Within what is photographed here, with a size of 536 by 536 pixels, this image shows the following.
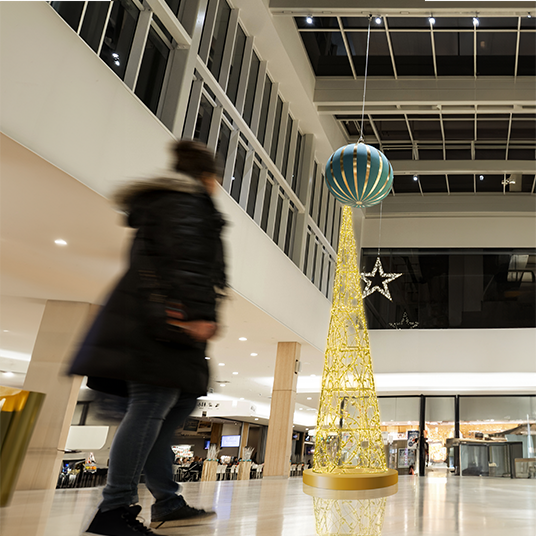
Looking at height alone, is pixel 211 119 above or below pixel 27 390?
above

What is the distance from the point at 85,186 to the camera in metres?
5.39

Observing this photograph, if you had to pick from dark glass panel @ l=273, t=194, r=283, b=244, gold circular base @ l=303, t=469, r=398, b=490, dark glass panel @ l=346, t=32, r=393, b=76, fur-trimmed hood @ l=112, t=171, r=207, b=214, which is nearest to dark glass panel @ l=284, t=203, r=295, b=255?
dark glass panel @ l=273, t=194, r=283, b=244

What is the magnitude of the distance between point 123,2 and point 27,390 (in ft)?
19.3

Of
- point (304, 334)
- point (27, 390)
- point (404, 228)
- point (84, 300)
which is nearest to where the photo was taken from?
point (27, 390)

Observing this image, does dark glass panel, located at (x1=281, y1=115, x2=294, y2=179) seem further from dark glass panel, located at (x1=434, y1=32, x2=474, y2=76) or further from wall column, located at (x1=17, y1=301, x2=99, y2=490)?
wall column, located at (x1=17, y1=301, x2=99, y2=490)

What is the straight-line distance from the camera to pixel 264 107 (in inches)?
432

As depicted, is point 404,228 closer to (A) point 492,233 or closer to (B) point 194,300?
(A) point 492,233

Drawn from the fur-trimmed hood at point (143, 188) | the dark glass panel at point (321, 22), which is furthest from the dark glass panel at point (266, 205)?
the fur-trimmed hood at point (143, 188)

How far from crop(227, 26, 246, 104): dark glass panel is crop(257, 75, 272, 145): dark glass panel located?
3.86 feet

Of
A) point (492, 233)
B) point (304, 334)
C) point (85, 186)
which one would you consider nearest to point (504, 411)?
point (492, 233)

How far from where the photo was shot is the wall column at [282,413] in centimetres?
1150

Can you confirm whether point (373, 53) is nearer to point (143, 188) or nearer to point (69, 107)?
point (69, 107)

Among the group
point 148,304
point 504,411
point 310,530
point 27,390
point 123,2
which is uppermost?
point 123,2

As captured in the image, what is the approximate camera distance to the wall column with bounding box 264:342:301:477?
11.5 m
